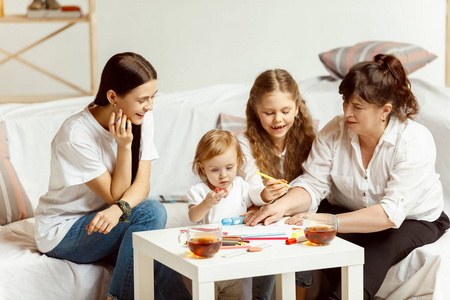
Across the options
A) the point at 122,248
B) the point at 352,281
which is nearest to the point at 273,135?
the point at 122,248

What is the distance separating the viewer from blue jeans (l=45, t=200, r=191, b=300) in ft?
6.68

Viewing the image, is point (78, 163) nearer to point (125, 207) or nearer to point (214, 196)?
point (125, 207)

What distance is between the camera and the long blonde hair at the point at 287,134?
7.72 feet

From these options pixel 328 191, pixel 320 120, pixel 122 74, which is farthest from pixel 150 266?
pixel 320 120

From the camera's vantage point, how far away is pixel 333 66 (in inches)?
133

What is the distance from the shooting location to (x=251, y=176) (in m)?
2.32

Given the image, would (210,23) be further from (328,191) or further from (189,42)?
(328,191)

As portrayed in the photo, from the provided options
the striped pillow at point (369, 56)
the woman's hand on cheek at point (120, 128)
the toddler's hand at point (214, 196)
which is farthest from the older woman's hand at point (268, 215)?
the striped pillow at point (369, 56)

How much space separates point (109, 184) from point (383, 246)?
859mm

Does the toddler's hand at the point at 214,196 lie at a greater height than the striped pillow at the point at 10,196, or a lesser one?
greater

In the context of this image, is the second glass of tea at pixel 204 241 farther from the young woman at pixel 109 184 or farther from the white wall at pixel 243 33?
the white wall at pixel 243 33

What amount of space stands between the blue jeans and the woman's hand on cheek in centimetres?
24

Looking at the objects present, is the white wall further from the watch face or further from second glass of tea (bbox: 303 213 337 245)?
second glass of tea (bbox: 303 213 337 245)

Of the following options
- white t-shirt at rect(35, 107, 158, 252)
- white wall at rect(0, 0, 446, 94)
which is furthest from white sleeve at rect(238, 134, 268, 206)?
white wall at rect(0, 0, 446, 94)
